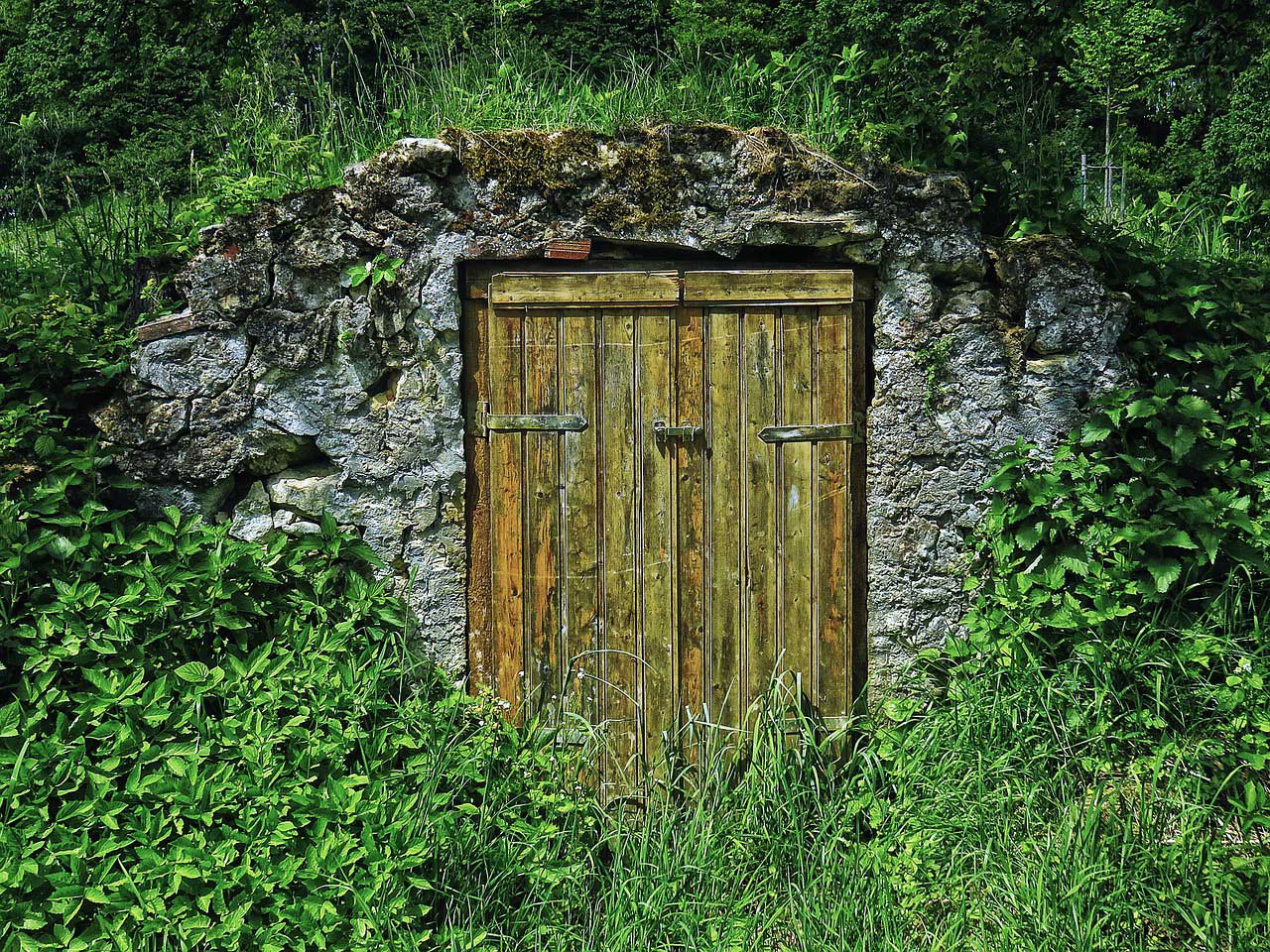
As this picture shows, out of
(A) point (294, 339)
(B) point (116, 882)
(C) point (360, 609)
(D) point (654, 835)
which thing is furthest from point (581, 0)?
(B) point (116, 882)

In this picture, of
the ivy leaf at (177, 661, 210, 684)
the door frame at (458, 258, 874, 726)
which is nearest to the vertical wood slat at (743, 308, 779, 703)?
the door frame at (458, 258, 874, 726)

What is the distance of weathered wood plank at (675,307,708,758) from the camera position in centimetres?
364

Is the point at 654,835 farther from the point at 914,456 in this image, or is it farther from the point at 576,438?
the point at 914,456

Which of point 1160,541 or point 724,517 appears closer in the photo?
point 1160,541

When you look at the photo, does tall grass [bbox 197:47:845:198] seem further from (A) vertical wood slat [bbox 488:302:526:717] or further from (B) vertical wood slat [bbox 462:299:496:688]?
(A) vertical wood slat [bbox 488:302:526:717]

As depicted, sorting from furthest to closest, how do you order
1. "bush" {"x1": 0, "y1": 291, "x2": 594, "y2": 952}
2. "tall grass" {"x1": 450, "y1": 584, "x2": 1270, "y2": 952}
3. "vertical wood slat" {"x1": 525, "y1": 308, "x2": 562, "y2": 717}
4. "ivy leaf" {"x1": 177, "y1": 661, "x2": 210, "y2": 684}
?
"vertical wood slat" {"x1": 525, "y1": 308, "x2": 562, "y2": 717}
"ivy leaf" {"x1": 177, "y1": 661, "x2": 210, "y2": 684}
"tall grass" {"x1": 450, "y1": 584, "x2": 1270, "y2": 952}
"bush" {"x1": 0, "y1": 291, "x2": 594, "y2": 952}

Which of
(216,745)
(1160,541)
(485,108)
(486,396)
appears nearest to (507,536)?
(486,396)

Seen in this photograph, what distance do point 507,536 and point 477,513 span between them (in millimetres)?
156

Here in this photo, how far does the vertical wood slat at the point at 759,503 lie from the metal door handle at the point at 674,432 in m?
0.19

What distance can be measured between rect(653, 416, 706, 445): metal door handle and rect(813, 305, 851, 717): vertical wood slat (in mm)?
483

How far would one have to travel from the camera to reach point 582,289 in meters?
3.59

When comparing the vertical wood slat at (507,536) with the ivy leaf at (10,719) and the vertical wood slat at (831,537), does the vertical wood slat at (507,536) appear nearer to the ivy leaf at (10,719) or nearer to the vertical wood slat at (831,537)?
the vertical wood slat at (831,537)

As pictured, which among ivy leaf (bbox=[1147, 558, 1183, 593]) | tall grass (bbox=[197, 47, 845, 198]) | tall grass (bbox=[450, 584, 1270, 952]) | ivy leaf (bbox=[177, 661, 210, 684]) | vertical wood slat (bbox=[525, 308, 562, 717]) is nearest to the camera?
tall grass (bbox=[450, 584, 1270, 952])

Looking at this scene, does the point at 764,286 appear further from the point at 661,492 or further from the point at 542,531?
the point at 542,531
